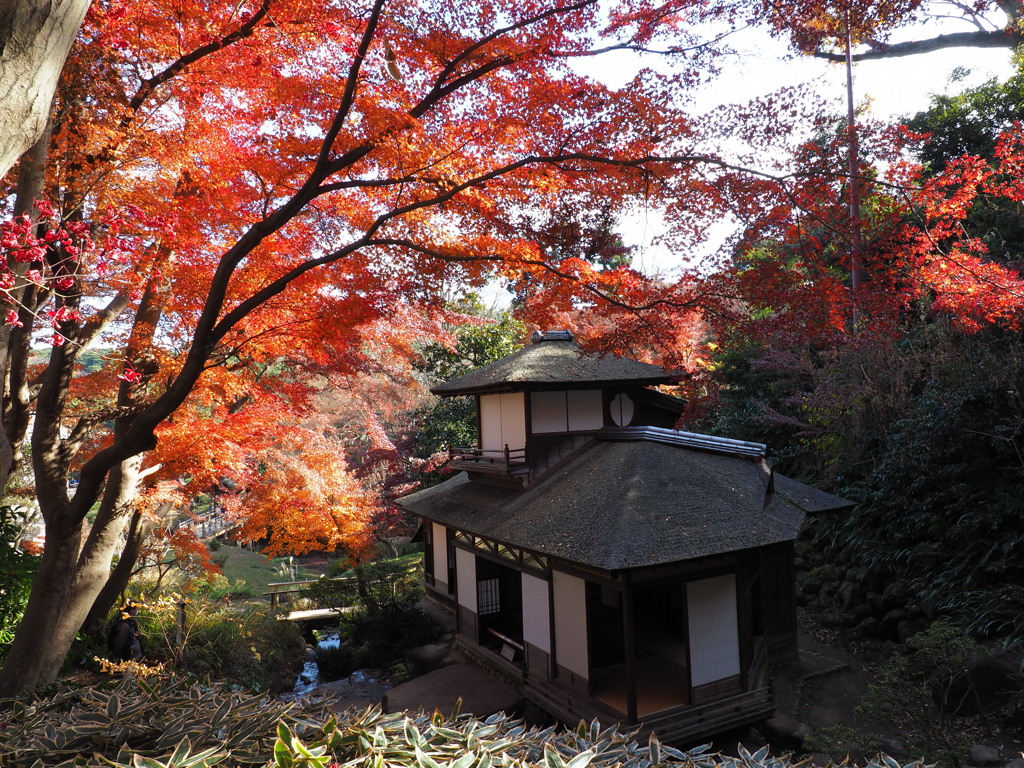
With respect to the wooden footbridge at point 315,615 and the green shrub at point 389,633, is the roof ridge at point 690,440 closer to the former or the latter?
the green shrub at point 389,633

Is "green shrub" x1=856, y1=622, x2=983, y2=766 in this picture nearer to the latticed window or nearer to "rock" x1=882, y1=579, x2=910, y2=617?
"rock" x1=882, y1=579, x2=910, y2=617

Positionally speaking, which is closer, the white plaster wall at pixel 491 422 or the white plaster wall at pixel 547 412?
the white plaster wall at pixel 547 412

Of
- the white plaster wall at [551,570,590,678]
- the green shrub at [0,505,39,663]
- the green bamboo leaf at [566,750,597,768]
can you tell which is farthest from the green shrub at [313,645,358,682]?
the green bamboo leaf at [566,750,597,768]

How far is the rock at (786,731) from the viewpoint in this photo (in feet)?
25.4

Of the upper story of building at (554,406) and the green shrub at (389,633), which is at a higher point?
the upper story of building at (554,406)

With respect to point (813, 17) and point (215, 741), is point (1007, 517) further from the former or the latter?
point (215, 741)

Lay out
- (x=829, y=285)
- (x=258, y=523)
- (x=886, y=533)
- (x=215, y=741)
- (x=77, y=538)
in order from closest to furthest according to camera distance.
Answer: (x=215, y=741), (x=77, y=538), (x=829, y=285), (x=886, y=533), (x=258, y=523)

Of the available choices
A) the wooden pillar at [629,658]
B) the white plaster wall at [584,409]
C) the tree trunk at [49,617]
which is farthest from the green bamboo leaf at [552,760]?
the white plaster wall at [584,409]

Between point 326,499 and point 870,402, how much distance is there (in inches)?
510

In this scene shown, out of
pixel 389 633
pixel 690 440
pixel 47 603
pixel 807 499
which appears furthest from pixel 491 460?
pixel 47 603

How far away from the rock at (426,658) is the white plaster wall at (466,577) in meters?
0.97

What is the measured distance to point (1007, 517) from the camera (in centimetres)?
866

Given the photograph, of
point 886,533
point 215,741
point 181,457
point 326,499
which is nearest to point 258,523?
point 326,499

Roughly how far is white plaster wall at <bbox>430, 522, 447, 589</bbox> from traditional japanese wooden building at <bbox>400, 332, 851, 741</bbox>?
0.91m
